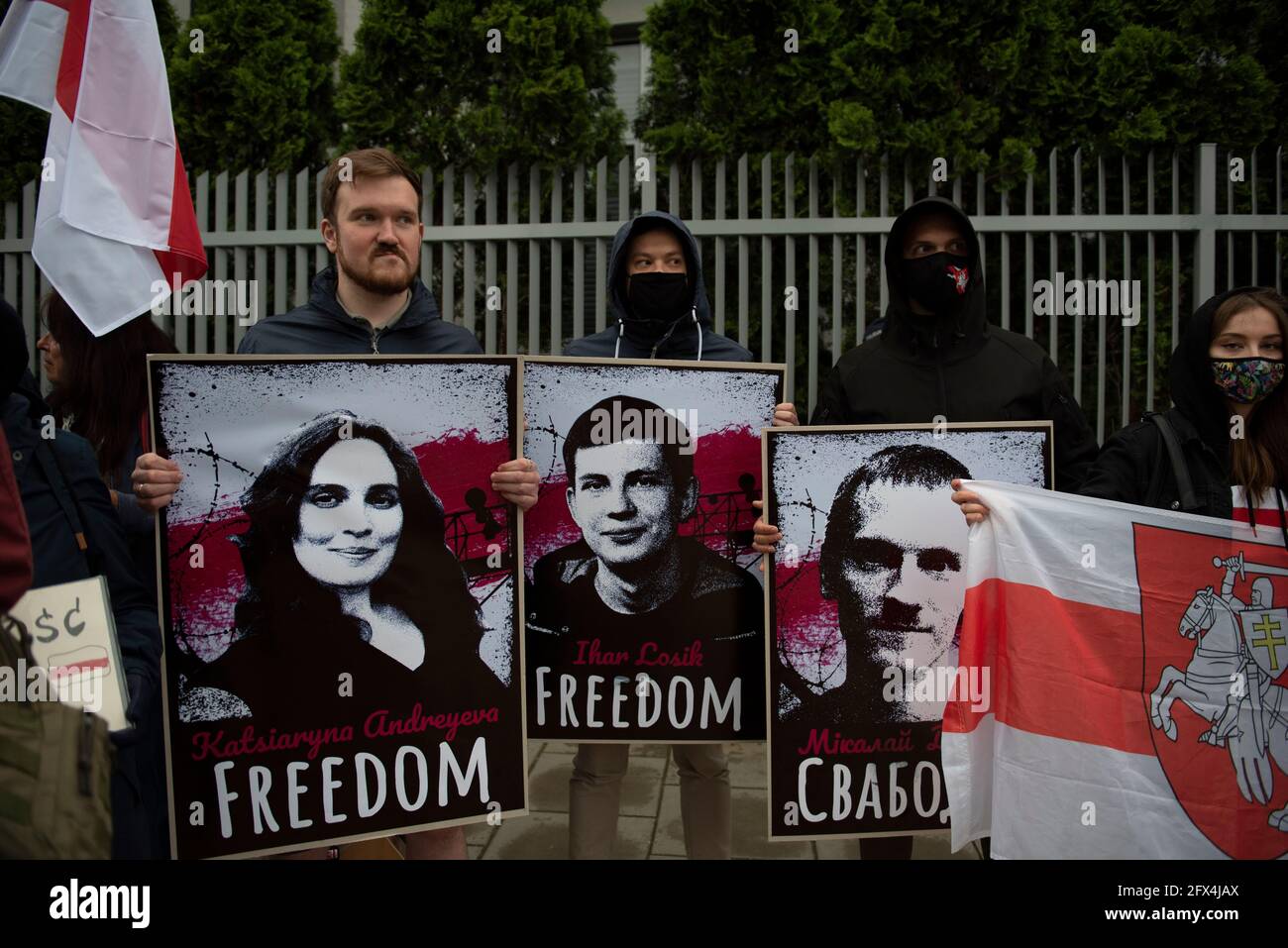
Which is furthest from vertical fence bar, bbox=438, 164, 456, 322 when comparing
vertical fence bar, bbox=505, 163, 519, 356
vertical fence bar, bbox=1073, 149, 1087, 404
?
vertical fence bar, bbox=1073, 149, 1087, 404

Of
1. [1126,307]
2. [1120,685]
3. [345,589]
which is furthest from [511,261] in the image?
[1120,685]

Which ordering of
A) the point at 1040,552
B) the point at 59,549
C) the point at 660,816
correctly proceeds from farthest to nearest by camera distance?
the point at 660,816 → the point at 1040,552 → the point at 59,549

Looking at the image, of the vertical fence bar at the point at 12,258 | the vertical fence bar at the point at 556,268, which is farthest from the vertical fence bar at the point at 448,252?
the vertical fence bar at the point at 12,258

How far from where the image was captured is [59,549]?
2.08 metres

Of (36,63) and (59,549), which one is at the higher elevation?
(36,63)

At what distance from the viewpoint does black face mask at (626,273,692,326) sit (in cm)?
315

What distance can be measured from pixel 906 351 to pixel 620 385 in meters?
1.02

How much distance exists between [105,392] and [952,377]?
2.76 metres

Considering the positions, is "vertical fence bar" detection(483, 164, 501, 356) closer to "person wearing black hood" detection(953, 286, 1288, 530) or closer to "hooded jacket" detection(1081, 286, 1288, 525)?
"person wearing black hood" detection(953, 286, 1288, 530)

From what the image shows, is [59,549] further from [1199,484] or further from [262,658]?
[1199,484]

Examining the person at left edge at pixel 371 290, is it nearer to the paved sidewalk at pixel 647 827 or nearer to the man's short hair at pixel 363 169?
the man's short hair at pixel 363 169

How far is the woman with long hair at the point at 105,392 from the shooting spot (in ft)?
8.84

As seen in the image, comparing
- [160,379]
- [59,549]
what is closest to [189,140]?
[160,379]

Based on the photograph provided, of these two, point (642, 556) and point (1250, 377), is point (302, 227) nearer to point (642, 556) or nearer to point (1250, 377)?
point (642, 556)
